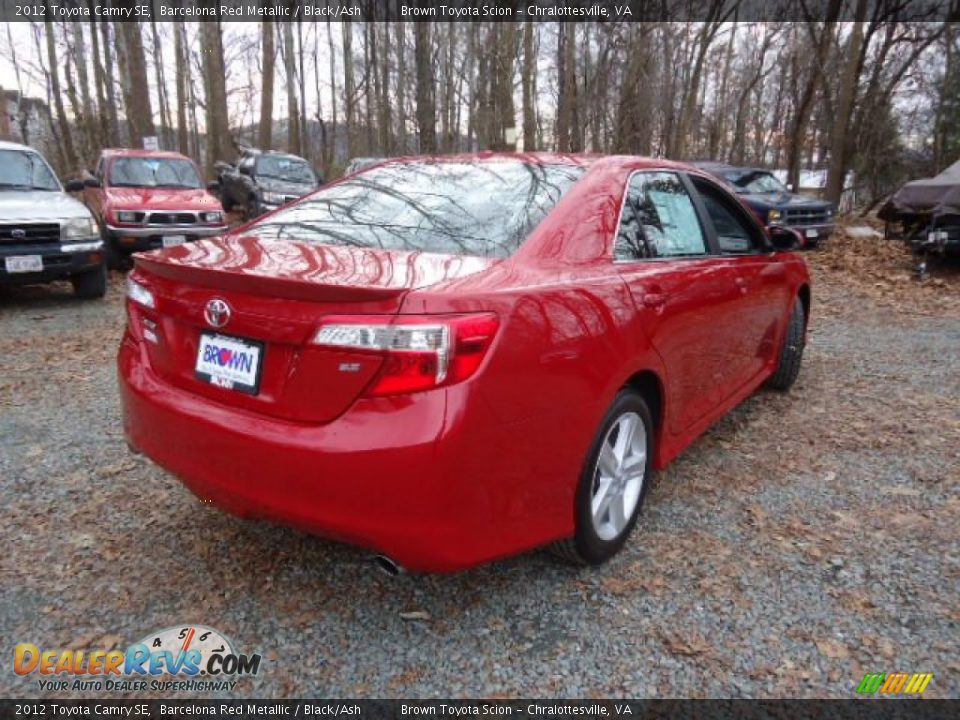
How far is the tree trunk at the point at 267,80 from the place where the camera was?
20344 millimetres

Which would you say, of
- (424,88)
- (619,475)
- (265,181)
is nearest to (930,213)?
(619,475)

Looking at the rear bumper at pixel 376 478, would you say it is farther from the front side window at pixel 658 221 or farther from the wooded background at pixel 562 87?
the wooded background at pixel 562 87

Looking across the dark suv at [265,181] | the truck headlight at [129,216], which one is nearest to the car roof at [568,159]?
the truck headlight at [129,216]

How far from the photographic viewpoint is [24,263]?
262 inches

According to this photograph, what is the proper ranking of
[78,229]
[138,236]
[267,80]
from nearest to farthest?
[78,229] < [138,236] < [267,80]

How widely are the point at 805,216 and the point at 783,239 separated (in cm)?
914

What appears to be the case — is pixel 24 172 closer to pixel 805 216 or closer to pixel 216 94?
pixel 805 216

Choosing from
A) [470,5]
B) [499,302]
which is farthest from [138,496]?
[470,5]

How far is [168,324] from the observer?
7.52 ft

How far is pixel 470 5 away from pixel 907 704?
19.2 m

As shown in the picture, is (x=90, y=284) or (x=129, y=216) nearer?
(x=90, y=284)

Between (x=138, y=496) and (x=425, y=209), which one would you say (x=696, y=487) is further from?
(x=138, y=496)

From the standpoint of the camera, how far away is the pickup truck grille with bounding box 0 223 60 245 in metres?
6.59

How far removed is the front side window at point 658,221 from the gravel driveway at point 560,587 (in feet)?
3.77
